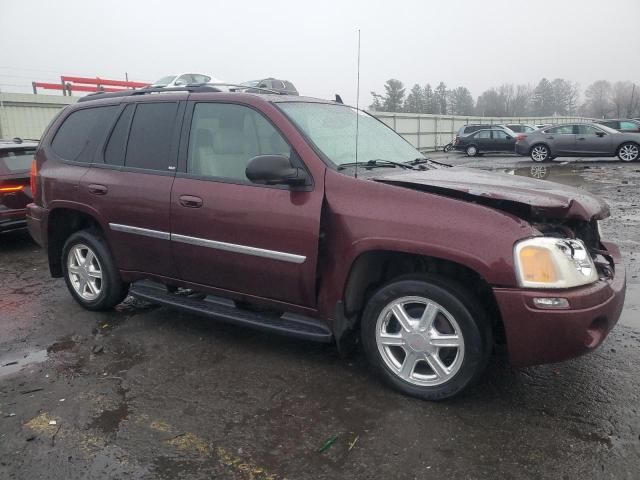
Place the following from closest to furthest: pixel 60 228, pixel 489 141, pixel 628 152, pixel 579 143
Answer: pixel 60 228, pixel 628 152, pixel 579 143, pixel 489 141

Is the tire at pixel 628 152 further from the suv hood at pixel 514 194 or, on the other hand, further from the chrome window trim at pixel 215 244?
the chrome window trim at pixel 215 244

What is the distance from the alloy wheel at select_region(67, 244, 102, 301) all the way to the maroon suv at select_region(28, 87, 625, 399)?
0.09 feet

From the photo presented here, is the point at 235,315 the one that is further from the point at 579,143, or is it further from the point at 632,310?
the point at 579,143

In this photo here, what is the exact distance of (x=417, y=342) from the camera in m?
3.07

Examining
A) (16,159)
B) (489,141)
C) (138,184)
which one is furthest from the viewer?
(489,141)

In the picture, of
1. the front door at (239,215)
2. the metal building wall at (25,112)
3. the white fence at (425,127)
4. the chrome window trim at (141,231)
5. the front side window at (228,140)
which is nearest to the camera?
the front door at (239,215)

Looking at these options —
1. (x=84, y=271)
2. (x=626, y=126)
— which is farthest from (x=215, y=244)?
(x=626, y=126)

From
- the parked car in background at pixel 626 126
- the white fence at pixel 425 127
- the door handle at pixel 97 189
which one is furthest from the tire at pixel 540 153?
the door handle at pixel 97 189

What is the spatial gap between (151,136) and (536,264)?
3.00 m

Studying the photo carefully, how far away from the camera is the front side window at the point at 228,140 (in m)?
3.61

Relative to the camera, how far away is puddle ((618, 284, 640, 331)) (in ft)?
13.8

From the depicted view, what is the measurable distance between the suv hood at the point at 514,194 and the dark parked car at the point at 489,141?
2339 centimetres

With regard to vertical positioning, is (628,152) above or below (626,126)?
below

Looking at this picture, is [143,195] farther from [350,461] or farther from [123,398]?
[350,461]
